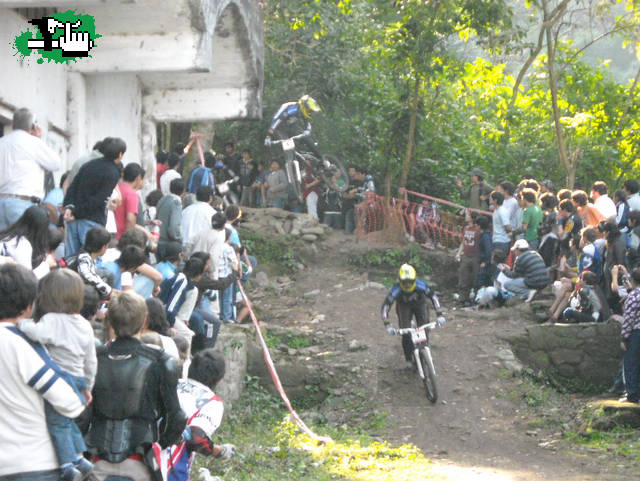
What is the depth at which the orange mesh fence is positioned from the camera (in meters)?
18.0

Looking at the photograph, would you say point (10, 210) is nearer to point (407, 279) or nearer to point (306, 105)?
point (407, 279)

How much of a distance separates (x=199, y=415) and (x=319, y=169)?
13.2 meters

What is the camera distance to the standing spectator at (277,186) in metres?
18.9

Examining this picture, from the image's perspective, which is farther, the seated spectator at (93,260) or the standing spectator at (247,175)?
the standing spectator at (247,175)

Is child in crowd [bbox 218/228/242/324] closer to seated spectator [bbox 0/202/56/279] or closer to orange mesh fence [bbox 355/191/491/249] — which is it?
seated spectator [bbox 0/202/56/279]

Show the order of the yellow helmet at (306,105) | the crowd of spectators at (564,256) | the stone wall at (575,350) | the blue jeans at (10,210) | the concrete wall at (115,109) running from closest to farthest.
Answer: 1. the blue jeans at (10,210)
2. the concrete wall at (115,109)
3. the crowd of spectators at (564,256)
4. the stone wall at (575,350)
5. the yellow helmet at (306,105)

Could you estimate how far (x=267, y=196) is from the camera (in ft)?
63.0

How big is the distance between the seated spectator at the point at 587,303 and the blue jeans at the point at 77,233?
694 centimetres

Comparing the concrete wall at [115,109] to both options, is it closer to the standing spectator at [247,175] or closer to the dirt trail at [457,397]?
the dirt trail at [457,397]

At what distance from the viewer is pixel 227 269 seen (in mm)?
11273

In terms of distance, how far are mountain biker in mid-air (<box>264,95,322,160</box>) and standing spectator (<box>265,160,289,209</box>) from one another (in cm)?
109

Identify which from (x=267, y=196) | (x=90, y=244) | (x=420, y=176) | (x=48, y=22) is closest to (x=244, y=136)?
(x=267, y=196)

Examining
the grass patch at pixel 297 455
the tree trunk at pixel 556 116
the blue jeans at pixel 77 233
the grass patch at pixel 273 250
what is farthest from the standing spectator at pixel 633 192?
the blue jeans at pixel 77 233

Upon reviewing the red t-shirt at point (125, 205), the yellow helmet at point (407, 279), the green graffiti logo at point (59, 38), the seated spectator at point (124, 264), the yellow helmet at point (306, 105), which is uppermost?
the green graffiti logo at point (59, 38)
